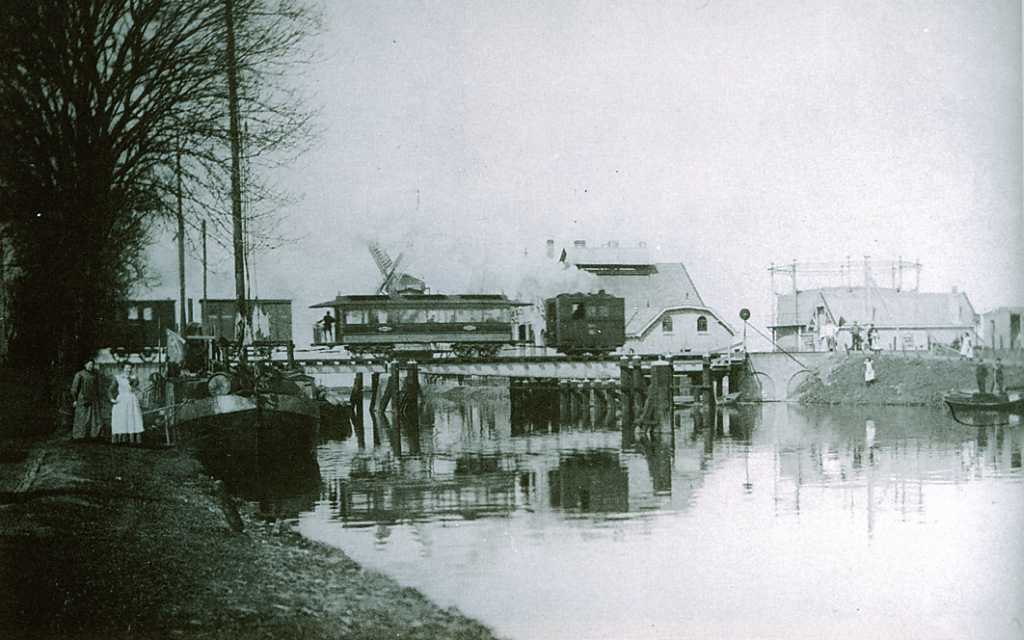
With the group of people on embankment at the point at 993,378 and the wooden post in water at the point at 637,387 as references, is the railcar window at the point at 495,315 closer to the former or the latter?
the wooden post in water at the point at 637,387

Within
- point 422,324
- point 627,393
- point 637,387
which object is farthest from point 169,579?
point 422,324

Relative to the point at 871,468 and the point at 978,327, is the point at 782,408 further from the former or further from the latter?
the point at 978,327

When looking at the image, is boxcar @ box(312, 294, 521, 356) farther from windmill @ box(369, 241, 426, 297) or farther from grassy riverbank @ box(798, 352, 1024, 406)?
grassy riverbank @ box(798, 352, 1024, 406)

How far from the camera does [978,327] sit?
15.1 m

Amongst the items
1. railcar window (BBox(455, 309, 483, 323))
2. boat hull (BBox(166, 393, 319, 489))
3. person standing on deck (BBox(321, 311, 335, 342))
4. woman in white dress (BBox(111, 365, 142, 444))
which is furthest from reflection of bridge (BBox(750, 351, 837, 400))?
woman in white dress (BBox(111, 365, 142, 444))

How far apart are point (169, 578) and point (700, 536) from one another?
6.50 meters

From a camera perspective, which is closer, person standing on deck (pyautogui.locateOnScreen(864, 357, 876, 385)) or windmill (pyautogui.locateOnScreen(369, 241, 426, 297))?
windmill (pyautogui.locateOnScreen(369, 241, 426, 297))

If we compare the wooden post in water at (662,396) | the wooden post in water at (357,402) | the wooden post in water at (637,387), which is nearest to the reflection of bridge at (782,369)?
the wooden post in water at (637,387)

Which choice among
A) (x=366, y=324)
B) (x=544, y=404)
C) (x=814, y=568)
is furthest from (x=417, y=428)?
(x=814, y=568)

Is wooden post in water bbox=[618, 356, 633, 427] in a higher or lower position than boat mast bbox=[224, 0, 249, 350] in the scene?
lower

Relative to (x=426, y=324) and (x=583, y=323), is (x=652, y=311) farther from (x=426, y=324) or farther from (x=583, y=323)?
(x=426, y=324)

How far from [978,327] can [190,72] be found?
12.6 meters

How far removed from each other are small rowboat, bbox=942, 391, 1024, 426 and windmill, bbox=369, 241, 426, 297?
1318 cm

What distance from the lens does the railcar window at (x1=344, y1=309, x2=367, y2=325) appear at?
28741 millimetres
